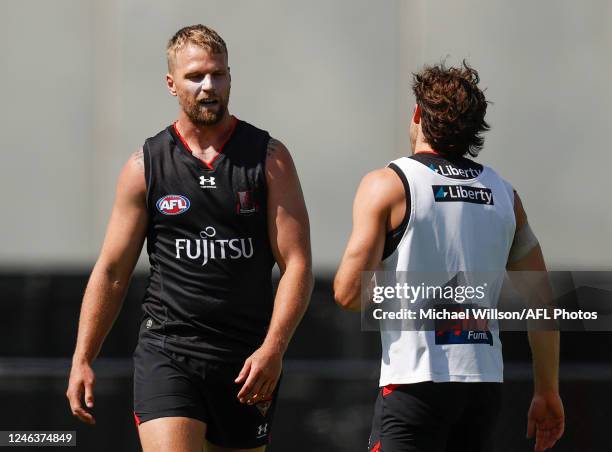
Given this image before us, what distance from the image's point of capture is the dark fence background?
7055mm

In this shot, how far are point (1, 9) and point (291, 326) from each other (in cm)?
409

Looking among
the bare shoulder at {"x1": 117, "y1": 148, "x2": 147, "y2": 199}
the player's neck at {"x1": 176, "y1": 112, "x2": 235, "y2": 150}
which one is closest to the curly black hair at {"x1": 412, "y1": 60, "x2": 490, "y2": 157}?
the player's neck at {"x1": 176, "y1": 112, "x2": 235, "y2": 150}

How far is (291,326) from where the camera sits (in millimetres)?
4129

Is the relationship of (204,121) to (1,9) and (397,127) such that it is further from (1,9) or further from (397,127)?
(1,9)

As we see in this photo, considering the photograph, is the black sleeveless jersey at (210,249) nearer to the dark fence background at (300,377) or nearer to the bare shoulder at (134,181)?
the bare shoulder at (134,181)

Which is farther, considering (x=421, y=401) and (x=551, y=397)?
(x=551, y=397)

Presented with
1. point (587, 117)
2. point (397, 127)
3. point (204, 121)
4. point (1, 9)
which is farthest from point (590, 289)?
point (1, 9)

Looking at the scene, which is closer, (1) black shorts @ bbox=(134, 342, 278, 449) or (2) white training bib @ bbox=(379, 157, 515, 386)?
(2) white training bib @ bbox=(379, 157, 515, 386)

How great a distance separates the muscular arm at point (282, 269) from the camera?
405 centimetres

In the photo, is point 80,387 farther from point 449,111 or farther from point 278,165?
point 449,111

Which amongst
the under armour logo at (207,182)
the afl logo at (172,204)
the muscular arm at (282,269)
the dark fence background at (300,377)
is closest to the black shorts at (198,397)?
the muscular arm at (282,269)

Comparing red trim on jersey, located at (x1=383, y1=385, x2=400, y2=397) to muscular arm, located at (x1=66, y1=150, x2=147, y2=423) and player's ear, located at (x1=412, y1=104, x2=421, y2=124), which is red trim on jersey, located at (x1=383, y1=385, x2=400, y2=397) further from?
muscular arm, located at (x1=66, y1=150, x2=147, y2=423)

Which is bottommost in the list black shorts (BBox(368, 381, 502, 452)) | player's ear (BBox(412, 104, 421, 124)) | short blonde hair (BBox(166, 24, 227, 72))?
black shorts (BBox(368, 381, 502, 452))

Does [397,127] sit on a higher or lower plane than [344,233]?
higher
